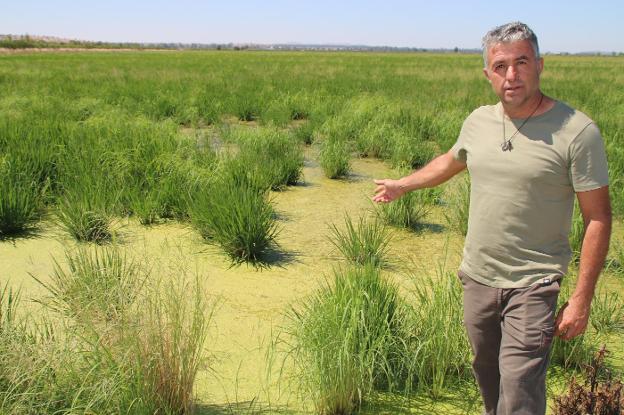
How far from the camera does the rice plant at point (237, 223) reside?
13.8ft

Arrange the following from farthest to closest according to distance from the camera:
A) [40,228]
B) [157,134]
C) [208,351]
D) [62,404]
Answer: [157,134] → [40,228] → [208,351] → [62,404]

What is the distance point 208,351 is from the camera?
2.96 meters

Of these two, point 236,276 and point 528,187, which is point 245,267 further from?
point 528,187

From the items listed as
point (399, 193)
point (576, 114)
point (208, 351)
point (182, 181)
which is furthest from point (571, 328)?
point (182, 181)

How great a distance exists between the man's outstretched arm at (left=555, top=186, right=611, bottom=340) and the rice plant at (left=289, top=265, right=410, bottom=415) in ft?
2.85

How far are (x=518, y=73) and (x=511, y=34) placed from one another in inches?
5.2

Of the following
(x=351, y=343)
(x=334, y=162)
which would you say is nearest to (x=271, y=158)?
(x=334, y=162)

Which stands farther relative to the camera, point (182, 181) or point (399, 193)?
point (182, 181)

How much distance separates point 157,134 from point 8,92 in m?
Result: 7.65

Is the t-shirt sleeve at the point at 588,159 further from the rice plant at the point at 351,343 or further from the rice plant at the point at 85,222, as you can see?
the rice plant at the point at 85,222

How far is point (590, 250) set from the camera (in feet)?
5.90

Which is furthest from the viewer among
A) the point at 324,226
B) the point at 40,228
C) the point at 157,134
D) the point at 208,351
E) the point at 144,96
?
the point at 144,96

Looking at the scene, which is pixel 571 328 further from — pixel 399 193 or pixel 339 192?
pixel 339 192

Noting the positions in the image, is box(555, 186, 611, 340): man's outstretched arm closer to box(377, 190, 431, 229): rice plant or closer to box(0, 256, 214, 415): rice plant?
box(0, 256, 214, 415): rice plant
